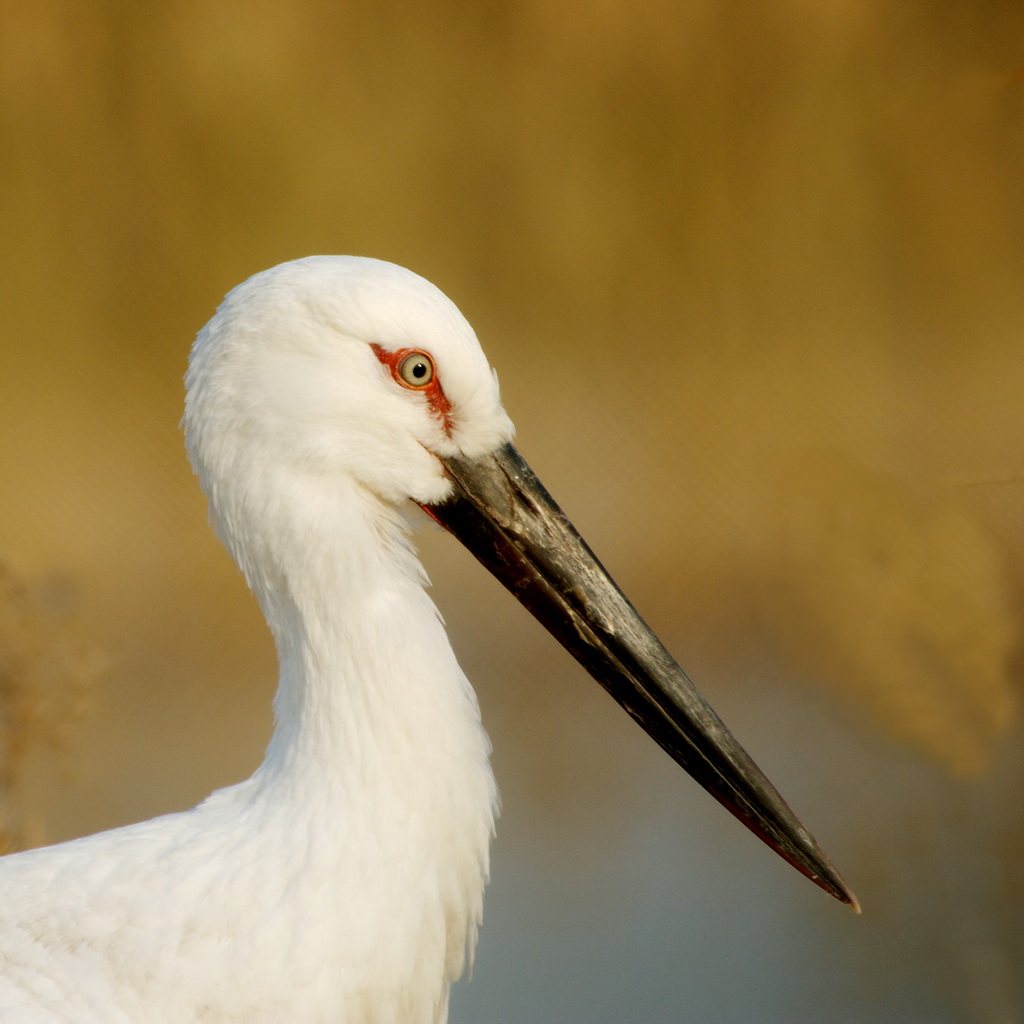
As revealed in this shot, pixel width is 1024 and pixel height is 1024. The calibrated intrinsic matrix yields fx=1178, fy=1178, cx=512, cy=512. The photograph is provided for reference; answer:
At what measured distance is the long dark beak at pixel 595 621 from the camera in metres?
1.07

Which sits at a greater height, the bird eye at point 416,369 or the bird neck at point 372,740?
the bird eye at point 416,369

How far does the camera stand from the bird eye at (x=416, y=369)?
1.00m

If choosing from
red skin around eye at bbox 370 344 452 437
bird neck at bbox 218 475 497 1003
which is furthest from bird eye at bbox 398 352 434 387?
bird neck at bbox 218 475 497 1003

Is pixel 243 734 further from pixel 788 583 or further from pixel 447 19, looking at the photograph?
pixel 447 19

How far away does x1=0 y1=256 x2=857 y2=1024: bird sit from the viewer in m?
0.91

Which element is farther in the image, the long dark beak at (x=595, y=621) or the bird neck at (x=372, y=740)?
the long dark beak at (x=595, y=621)

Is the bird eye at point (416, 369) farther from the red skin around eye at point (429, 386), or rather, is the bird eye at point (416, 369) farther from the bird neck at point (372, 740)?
the bird neck at point (372, 740)

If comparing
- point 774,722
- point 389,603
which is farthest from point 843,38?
point 389,603

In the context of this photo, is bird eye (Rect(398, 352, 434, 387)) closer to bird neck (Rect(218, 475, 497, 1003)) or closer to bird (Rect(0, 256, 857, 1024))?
bird (Rect(0, 256, 857, 1024))

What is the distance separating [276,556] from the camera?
38.8 inches

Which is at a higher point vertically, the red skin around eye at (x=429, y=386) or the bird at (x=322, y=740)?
the red skin around eye at (x=429, y=386)

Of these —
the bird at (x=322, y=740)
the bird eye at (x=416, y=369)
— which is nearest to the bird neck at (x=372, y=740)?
the bird at (x=322, y=740)

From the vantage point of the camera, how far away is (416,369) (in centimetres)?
100

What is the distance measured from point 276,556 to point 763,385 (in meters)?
→ 2.90
